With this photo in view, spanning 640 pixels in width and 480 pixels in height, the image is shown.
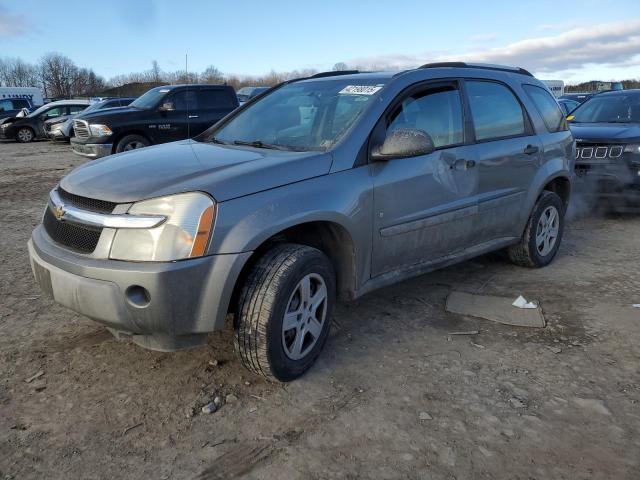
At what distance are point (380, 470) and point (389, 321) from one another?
5.30ft

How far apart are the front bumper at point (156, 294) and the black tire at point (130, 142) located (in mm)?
8852

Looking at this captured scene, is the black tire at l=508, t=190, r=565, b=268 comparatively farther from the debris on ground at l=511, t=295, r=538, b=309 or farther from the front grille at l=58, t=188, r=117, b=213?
the front grille at l=58, t=188, r=117, b=213

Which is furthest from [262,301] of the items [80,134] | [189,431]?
[80,134]

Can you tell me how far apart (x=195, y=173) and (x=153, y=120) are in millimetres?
9159

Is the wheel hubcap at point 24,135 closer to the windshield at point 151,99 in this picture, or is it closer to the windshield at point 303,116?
the windshield at point 151,99

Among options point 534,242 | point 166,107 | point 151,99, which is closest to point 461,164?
point 534,242

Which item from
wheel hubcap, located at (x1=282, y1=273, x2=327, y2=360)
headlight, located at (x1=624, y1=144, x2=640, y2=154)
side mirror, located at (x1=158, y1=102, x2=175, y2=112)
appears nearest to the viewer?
wheel hubcap, located at (x1=282, y1=273, x2=327, y2=360)

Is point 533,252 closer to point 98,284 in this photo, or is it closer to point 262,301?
point 262,301

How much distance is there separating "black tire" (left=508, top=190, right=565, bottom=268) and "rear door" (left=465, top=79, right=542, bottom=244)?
18 centimetres

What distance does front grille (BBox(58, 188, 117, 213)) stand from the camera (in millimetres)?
2789

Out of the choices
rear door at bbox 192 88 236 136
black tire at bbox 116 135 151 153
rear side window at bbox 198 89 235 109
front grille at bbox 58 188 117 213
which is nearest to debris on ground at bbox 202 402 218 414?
front grille at bbox 58 188 117 213

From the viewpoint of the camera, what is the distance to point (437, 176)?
3.76m

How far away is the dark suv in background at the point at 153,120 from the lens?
10867 millimetres

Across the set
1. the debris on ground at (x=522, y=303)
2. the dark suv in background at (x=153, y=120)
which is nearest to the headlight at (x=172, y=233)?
the debris on ground at (x=522, y=303)
